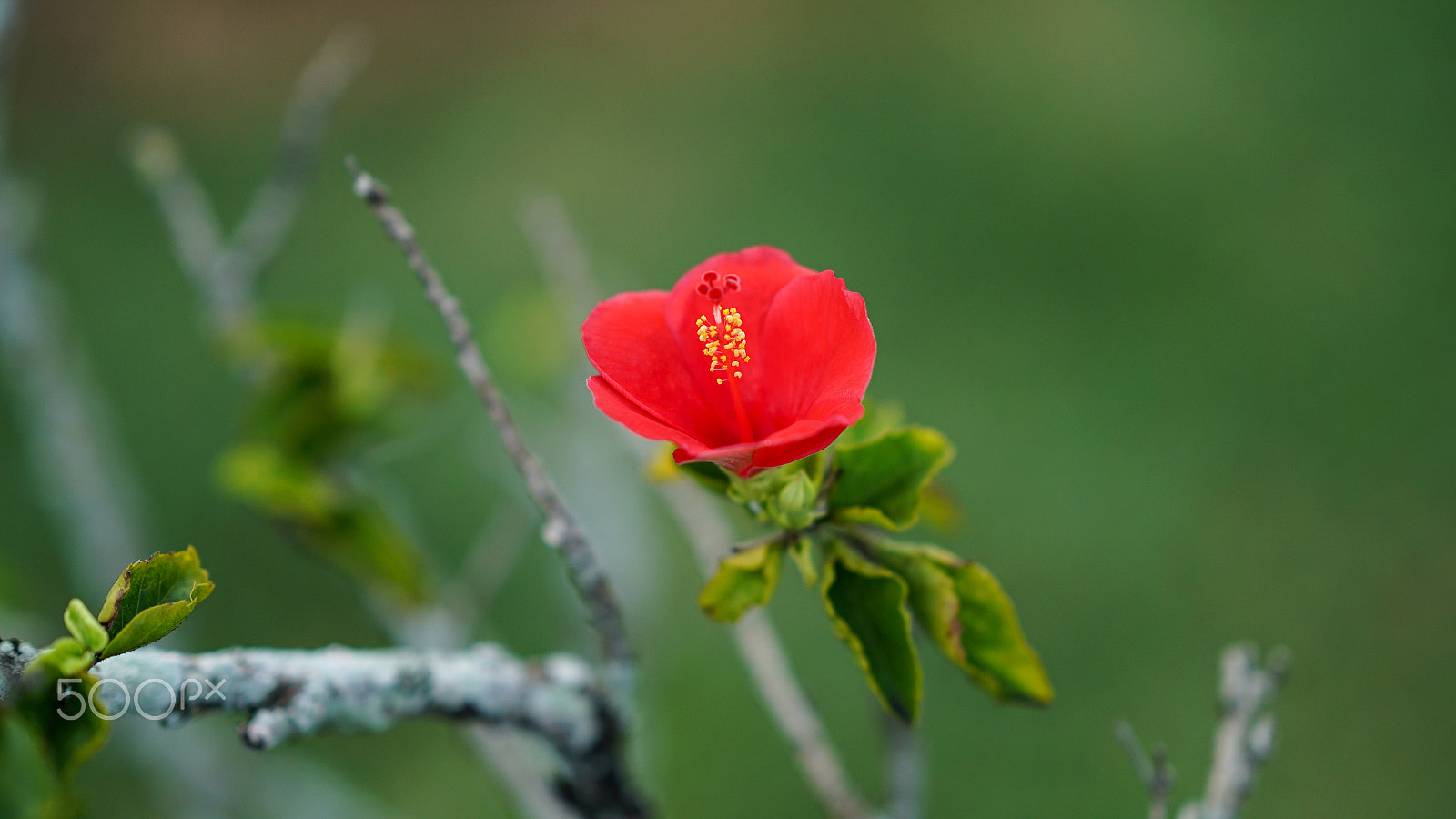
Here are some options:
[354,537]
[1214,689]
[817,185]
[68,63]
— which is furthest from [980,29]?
[68,63]

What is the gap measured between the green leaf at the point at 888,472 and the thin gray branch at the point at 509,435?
0.17m

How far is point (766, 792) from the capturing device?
2021 mm

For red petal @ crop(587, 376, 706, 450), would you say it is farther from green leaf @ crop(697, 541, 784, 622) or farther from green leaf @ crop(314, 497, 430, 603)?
green leaf @ crop(314, 497, 430, 603)

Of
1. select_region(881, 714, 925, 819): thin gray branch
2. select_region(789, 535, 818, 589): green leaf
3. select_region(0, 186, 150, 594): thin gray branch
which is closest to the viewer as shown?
select_region(789, 535, 818, 589): green leaf

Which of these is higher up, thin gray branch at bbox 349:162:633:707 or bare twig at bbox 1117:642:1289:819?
thin gray branch at bbox 349:162:633:707

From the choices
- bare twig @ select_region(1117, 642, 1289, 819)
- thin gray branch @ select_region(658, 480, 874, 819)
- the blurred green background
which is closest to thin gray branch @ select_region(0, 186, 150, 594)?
the blurred green background

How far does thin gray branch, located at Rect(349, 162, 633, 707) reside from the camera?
557 mm

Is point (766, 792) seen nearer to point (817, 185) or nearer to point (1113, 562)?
point (1113, 562)

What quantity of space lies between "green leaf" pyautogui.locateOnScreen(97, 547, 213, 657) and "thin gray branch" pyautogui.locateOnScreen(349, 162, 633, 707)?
0.19 meters

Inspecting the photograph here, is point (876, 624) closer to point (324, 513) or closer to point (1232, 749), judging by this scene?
point (1232, 749)

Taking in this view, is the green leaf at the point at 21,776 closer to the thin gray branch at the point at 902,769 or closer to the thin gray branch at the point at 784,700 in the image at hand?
the thin gray branch at the point at 784,700

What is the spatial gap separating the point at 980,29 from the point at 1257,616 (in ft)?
6.90

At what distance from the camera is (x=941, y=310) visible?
2664 mm

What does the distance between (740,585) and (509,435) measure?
176 mm
